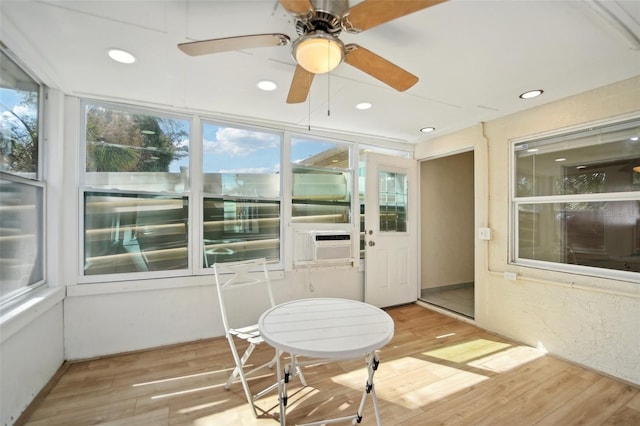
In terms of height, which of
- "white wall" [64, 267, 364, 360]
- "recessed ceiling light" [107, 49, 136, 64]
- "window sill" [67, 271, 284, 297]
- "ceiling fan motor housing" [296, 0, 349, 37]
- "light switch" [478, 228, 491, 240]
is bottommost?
"white wall" [64, 267, 364, 360]

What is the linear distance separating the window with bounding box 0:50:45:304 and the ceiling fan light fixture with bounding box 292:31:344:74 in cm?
193

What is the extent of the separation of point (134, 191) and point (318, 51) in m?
2.27

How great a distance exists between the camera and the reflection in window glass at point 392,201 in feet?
12.4

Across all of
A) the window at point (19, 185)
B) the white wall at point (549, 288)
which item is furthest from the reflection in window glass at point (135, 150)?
the white wall at point (549, 288)

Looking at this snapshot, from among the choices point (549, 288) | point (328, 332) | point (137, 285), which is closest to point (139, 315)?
point (137, 285)

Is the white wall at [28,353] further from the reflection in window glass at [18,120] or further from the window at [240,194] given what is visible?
the window at [240,194]

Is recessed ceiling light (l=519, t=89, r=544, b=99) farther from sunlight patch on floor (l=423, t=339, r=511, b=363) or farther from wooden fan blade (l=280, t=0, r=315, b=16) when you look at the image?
sunlight patch on floor (l=423, t=339, r=511, b=363)

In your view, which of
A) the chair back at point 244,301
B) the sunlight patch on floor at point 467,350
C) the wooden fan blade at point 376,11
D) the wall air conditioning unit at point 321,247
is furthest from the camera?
the wall air conditioning unit at point 321,247

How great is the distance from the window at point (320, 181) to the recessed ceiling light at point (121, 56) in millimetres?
1774

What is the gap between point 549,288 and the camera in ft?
8.45

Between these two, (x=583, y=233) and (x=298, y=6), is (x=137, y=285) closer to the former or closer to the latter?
(x=298, y=6)

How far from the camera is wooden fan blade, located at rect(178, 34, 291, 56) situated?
1292mm

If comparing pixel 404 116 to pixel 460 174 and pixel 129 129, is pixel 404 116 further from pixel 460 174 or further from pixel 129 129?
pixel 129 129

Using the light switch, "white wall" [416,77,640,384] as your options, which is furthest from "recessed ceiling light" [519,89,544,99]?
the light switch
